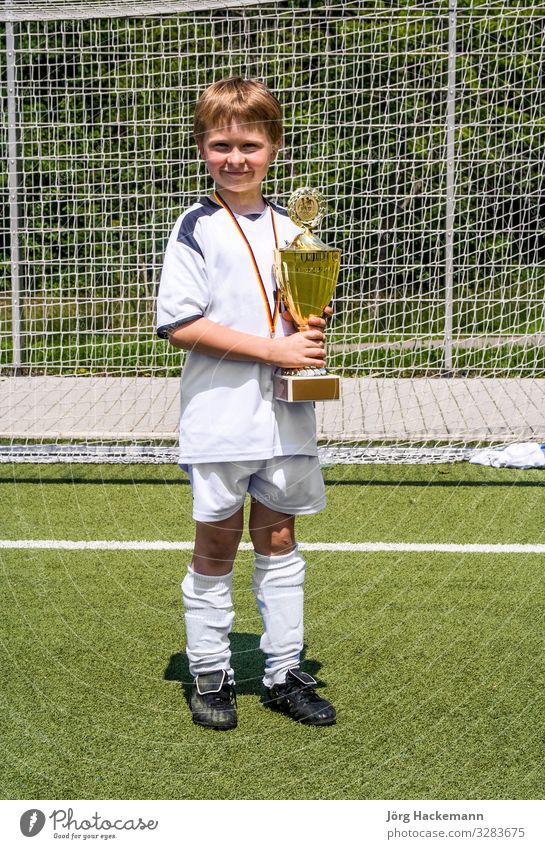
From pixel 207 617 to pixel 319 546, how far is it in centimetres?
161

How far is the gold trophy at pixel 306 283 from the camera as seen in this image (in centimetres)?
276

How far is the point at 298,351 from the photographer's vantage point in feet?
9.15

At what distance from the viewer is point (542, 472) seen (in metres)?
5.74

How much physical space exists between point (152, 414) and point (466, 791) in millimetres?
4364

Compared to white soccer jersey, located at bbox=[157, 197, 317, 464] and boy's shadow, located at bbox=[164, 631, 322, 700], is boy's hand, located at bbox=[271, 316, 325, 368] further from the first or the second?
boy's shadow, located at bbox=[164, 631, 322, 700]

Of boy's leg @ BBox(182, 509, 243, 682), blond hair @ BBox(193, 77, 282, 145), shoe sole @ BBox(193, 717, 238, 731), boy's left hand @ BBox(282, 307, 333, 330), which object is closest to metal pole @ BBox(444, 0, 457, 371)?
blond hair @ BBox(193, 77, 282, 145)

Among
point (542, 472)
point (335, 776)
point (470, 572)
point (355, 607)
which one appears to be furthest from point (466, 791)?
point (542, 472)

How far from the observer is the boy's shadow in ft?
10.7

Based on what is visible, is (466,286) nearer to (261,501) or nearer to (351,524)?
(351,524)

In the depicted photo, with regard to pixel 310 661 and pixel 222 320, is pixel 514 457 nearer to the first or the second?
pixel 310 661

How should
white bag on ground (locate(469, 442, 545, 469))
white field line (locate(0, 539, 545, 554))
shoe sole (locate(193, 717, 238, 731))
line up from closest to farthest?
shoe sole (locate(193, 717, 238, 731)) < white field line (locate(0, 539, 545, 554)) < white bag on ground (locate(469, 442, 545, 469))

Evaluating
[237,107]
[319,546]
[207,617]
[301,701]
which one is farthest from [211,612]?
[319,546]

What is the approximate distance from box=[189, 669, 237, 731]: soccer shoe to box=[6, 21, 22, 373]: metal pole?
12.3ft

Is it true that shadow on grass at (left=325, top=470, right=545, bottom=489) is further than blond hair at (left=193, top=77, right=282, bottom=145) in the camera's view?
Yes
